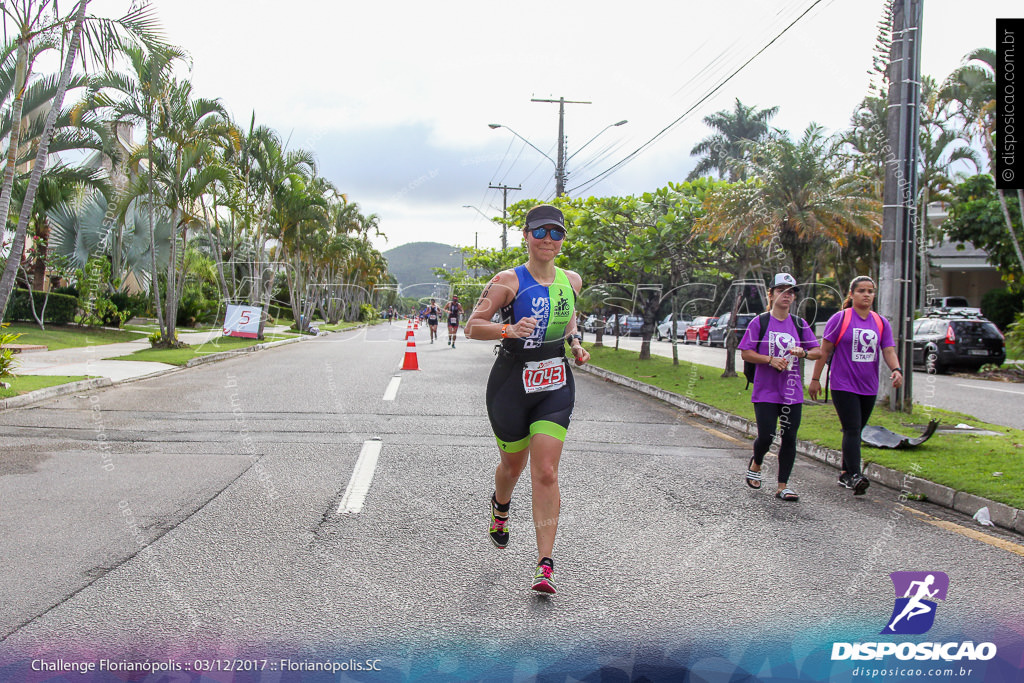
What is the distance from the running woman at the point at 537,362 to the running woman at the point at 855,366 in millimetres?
3013

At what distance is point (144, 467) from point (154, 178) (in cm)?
1583

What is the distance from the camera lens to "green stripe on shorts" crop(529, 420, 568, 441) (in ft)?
Result: 13.4

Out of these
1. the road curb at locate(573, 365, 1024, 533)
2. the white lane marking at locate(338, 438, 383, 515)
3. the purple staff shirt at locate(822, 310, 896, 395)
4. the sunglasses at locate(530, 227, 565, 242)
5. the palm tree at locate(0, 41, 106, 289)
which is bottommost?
the road curb at locate(573, 365, 1024, 533)

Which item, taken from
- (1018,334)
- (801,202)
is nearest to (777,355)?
(801,202)

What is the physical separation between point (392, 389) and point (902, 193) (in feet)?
27.2

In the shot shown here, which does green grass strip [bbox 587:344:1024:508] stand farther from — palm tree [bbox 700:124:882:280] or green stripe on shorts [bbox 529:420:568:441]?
green stripe on shorts [bbox 529:420:568:441]

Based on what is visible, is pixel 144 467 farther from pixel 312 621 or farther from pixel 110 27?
pixel 110 27

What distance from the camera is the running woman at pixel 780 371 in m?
6.24

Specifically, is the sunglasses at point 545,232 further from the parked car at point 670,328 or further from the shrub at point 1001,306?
the parked car at point 670,328

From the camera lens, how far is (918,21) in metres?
10.5

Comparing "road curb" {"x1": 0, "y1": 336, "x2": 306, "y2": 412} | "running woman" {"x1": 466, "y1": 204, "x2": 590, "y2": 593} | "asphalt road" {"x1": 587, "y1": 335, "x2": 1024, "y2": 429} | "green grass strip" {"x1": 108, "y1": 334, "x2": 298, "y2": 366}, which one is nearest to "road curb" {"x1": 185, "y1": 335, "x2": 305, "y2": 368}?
"road curb" {"x1": 0, "y1": 336, "x2": 306, "y2": 412}

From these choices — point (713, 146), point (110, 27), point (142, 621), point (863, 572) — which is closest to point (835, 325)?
point (863, 572)

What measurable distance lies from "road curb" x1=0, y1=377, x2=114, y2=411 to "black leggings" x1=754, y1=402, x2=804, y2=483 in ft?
30.8

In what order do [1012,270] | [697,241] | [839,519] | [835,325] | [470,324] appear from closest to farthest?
[470,324], [839,519], [835,325], [697,241], [1012,270]
